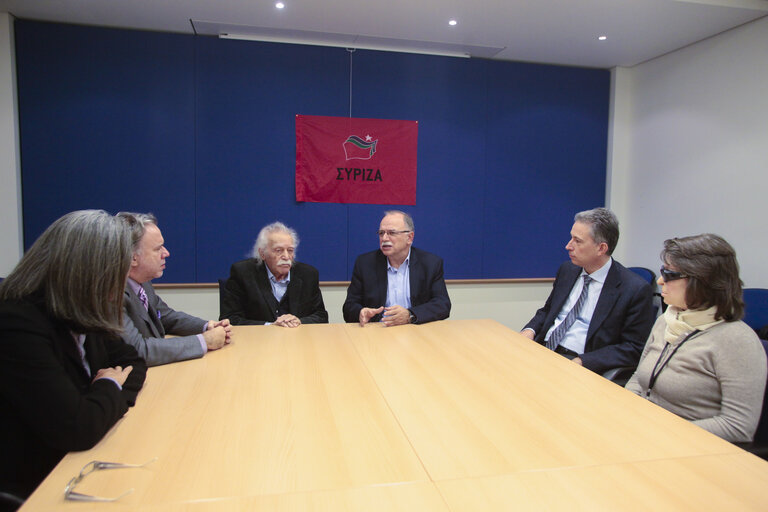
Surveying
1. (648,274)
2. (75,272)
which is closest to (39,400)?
(75,272)

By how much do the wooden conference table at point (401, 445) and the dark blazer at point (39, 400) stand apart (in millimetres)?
79

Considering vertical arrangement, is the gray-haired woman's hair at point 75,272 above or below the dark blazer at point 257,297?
above

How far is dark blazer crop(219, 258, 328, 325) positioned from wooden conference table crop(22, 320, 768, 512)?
977 mm

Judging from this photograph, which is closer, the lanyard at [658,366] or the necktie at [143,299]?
the lanyard at [658,366]

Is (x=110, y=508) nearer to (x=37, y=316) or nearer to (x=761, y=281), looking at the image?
(x=37, y=316)

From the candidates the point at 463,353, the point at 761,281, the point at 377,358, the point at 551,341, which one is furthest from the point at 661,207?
the point at 377,358

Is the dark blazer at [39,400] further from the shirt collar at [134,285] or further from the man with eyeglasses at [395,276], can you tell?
the man with eyeglasses at [395,276]

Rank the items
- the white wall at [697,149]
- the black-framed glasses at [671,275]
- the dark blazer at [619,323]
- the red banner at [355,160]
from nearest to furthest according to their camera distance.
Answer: the black-framed glasses at [671,275] → the dark blazer at [619,323] → the white wall at [697,149] → the red banner at [355,160]

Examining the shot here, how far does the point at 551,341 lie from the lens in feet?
9.28

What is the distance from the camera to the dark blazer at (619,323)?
2494 millimetres

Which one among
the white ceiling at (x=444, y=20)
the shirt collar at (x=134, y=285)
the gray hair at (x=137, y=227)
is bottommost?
the shirt collar at (x=134, y=285)

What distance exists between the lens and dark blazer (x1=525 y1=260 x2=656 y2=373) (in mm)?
2494

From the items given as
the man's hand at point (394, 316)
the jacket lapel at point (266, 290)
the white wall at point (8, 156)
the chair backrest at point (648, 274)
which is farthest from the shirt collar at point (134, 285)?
the chair backrest at point (648, 274)

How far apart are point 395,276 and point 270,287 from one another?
2.65ft
